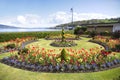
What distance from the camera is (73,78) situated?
28.8 feet

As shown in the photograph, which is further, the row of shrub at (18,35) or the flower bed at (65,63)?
the row of shrub at (18,35)

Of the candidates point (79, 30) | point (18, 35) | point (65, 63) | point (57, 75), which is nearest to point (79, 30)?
point (79, 30)

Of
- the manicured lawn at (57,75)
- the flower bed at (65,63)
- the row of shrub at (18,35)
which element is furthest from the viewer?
the row of shrub at (18,35)

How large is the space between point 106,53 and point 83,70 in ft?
9.50

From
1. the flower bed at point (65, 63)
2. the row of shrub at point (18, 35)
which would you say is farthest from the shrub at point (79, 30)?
the flower bed at point (65, 63)

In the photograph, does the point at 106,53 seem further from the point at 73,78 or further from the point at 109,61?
the point at 73,78

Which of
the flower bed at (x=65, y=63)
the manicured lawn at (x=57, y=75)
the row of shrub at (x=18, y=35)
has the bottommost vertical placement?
the manicured lawn at (x=57, y=75)

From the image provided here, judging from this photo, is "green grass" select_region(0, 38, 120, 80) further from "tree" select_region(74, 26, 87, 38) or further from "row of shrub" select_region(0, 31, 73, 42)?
"tree" select_region(74, 26, 87, 38)

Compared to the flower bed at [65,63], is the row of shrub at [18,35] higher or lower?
higher

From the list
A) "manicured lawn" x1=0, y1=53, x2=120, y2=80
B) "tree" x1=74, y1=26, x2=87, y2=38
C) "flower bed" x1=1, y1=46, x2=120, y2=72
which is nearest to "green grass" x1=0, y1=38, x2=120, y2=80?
"manicured lawn" x1=0, y1=53, x2=120, y2=80

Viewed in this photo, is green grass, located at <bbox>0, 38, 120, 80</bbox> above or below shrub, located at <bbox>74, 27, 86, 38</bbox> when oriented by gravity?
below

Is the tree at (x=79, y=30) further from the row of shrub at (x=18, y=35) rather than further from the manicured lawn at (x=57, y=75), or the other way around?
the manicured lawn at (x=57, y=75)

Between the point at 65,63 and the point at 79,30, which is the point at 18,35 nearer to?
the point at 79,30

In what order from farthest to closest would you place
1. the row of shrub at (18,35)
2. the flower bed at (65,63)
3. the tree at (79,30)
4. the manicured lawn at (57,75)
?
the tree at (79,30)
the row of shrub at (18,35)
the flower bed at (65,63)
the manicured lawn at (57,75)
